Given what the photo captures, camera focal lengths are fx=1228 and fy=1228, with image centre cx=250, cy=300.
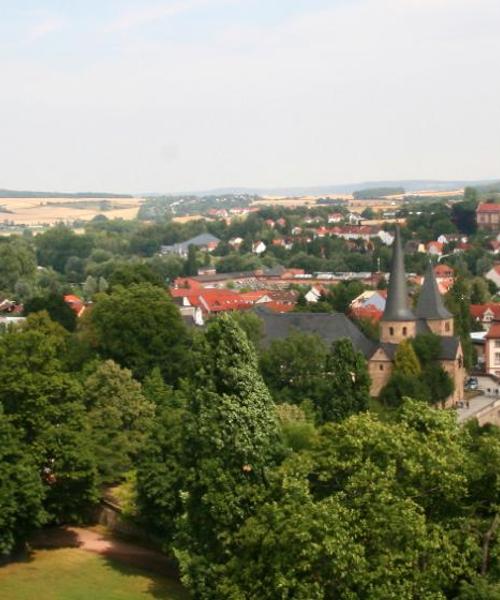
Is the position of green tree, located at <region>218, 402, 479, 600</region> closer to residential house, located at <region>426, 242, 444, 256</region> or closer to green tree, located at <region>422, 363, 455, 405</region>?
green tree, located at <region>422, 363, 455, 405</region>

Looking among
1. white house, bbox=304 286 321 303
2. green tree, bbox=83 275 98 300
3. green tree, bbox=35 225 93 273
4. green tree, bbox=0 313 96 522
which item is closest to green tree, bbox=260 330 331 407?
green tree, bbox=0 313 96 522

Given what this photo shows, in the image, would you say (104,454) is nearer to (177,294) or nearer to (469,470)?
(469,470)

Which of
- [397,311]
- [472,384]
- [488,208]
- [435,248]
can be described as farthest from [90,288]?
[488,208]

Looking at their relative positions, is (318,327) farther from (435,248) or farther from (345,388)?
(435,248)

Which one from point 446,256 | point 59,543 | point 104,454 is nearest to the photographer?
point 59,543

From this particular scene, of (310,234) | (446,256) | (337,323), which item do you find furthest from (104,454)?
(310,234)

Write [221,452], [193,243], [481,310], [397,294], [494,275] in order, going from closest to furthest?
1. [221,452]
2. [397,294]
3. [481,310]
4. [494,275]
5. [193,243]

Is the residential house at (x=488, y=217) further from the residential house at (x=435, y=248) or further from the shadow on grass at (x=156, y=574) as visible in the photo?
the shadow on grass at (x=156, y=574)
